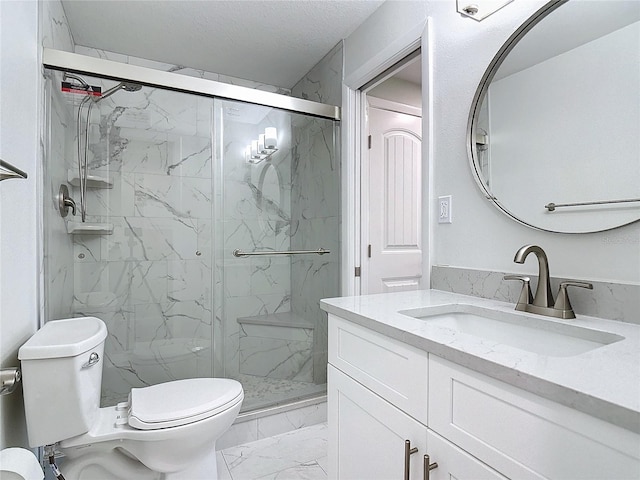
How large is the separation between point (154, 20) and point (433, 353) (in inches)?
89.3

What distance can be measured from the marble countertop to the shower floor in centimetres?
133

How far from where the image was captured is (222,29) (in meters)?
2.11

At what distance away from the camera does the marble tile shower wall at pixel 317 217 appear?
7.47ft

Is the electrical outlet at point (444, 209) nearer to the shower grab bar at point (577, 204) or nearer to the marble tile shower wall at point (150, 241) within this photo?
the shower grab bar at point (577, 204)

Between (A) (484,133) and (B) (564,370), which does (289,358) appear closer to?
(A) (484,133)

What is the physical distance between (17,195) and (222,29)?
148 centimetres

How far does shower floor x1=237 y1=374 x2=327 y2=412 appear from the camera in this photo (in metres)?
2.05

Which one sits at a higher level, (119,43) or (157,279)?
(119,43)

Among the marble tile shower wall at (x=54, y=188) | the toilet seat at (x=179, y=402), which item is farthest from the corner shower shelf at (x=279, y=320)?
the marble tile shower wall at (x=54, y=188)

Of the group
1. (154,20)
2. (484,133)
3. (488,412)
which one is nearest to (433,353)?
(488,412)

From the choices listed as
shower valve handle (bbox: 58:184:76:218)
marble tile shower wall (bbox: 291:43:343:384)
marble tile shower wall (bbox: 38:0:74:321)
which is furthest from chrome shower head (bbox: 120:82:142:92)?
marble tile shower wall (bbox: 291:43:343:384)

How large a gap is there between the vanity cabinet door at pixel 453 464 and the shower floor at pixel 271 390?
148cm

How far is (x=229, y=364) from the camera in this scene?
2049 millimetres

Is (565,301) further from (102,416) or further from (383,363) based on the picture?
(102,416)
